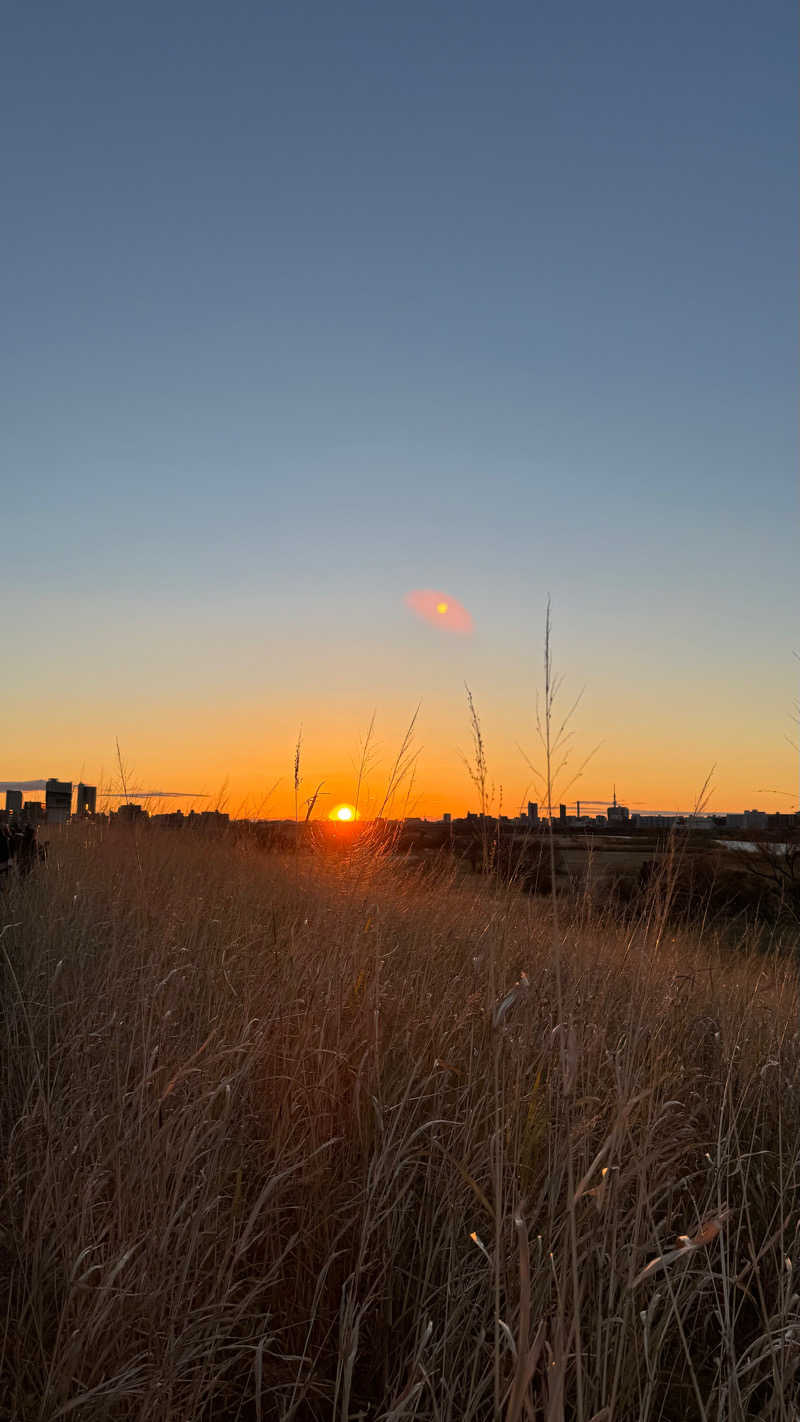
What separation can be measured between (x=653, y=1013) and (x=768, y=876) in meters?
10.5

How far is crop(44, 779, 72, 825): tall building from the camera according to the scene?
1302 cm

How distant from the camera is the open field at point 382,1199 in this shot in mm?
1807

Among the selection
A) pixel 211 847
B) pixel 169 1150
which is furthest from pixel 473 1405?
pixel 211 847

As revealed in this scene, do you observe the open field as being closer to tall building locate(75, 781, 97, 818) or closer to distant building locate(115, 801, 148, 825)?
distant building locate(115, 801, 148, 825)

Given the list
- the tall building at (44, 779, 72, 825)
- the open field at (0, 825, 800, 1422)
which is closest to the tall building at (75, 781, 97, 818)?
the tall building at (44, 779, 72, 825)

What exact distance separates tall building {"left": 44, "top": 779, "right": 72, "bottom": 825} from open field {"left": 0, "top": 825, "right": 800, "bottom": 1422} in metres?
8.79

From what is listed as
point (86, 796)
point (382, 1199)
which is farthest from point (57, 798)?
point (382, 1199)

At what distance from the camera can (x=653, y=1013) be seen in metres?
4.09

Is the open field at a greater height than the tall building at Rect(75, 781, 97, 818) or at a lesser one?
lesser

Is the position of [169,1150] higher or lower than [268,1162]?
higher

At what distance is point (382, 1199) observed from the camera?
227 cm

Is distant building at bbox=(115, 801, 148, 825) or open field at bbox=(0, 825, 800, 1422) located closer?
open field at bbox=(0, 825, 800, 1422)

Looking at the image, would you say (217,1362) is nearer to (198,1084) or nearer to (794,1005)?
(198,1084)

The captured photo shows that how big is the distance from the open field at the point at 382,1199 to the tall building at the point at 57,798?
8.79 metres
